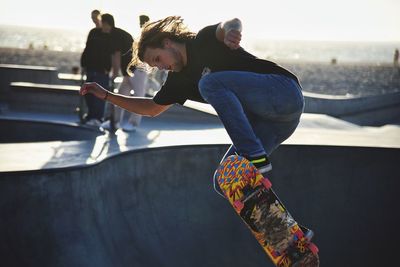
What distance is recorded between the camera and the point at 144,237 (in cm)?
574

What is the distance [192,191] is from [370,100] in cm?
1038

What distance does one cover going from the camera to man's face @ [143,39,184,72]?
12.1ft

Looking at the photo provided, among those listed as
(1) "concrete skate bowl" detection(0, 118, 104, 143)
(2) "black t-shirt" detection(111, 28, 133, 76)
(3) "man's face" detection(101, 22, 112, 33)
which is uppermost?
(3) "man's face" detection(101, 22, 112, 33)

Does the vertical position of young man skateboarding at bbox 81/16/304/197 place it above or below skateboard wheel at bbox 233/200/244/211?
above

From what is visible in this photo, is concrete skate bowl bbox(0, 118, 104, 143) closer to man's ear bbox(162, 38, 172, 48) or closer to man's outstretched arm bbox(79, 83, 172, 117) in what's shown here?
man's outstretched arm bbox(79, 83, 172, 117)

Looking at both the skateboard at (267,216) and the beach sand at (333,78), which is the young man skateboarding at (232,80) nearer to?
the skateboard at (267,216)

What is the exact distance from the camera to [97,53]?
8828 mm

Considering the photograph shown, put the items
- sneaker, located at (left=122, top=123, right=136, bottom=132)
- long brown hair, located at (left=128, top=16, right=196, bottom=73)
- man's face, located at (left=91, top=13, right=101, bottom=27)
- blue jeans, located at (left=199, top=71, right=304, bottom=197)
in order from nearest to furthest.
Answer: blue jeans, located at (left=199, top=71, right=304, bottom=197) → long brown hair, located at (left=128, top=16, right=196, bottom=73) → sneaker, located at (left=122, top=123, right=136, bottom=132) → man's face, located at (left=91, top=13, right=101, bottom=27)

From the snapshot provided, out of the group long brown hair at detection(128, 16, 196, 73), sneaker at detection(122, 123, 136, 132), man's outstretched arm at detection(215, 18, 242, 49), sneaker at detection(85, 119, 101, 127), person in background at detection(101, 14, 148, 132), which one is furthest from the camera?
sneaker at detection(85, 119, 101, 127)

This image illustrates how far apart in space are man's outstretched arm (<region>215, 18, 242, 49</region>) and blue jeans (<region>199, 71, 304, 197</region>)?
215 millimetres

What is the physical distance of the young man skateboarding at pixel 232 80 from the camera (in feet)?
11.3

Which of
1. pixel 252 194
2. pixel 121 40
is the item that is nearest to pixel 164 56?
pixel 252 194

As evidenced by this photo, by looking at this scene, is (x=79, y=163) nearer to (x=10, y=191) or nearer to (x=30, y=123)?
(x=10, y=191)

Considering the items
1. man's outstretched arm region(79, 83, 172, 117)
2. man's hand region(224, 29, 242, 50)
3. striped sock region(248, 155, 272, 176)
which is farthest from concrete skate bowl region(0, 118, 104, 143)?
man's hand region(224, 29, 242, 50)
